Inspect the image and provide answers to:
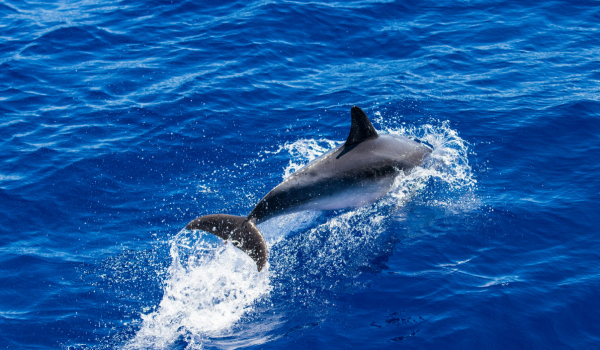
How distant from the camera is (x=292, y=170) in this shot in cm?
1612

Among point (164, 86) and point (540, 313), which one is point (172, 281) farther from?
point (164, 86)

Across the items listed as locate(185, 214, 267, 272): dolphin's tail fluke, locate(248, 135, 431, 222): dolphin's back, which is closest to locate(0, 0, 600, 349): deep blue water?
locate(248, 135, 431, 222): dolphin's back

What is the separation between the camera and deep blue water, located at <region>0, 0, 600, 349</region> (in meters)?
11.3

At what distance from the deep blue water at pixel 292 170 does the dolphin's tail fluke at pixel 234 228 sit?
990 millimetres

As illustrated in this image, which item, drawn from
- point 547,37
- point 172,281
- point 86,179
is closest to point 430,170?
point 172,281

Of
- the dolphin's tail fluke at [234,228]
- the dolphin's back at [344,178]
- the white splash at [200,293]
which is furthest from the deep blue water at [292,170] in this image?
the dolphin's tail fluke at [234,228]

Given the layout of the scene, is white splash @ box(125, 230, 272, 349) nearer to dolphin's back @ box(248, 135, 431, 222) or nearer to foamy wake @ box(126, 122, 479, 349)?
foamy wake @ box(126, 122, 479, 349)

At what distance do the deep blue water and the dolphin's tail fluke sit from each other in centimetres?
99

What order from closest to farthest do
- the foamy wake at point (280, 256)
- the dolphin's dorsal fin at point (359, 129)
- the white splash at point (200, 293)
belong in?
1. the white splash at point (200, 293)
2. the foamy wake at point (280, 256)
3. the dolphin's dorsal fin at point (359, 129)

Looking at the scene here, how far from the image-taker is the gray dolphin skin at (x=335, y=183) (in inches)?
Answer: 480

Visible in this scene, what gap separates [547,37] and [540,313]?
621 inches

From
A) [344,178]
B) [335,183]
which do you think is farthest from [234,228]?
[344,178]

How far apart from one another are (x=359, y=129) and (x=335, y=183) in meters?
1.51

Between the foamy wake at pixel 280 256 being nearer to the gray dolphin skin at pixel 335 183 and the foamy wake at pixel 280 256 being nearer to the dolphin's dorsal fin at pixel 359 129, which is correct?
the gray dolphin skin at pixel 335 183
